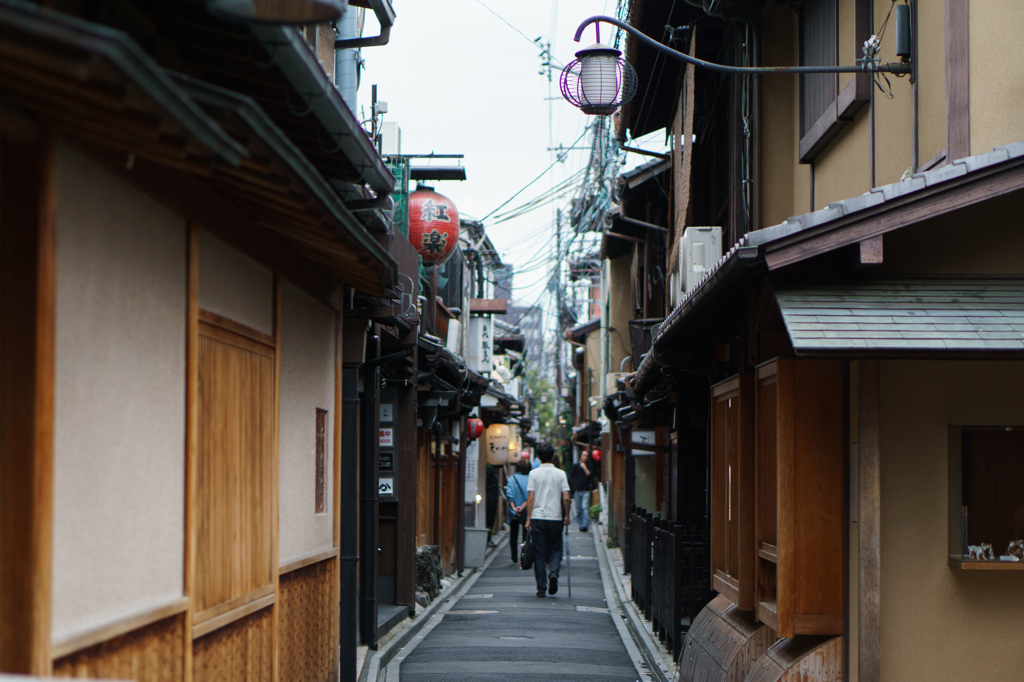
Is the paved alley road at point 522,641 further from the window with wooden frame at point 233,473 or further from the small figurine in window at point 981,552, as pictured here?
the small figurine in window at point 981,552

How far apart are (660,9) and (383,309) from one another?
21.5ft

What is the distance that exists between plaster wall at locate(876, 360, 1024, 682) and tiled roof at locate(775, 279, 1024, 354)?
0.49 m

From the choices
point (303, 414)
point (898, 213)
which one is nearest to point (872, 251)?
point (898, 213)

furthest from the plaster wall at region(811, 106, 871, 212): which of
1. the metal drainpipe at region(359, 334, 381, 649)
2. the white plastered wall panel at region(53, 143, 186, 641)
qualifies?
the white plastered wall panel at region(53, 143, 186, 641)

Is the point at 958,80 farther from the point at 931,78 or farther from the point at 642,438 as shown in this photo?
the point at 642,438

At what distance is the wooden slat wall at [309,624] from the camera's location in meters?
8.09

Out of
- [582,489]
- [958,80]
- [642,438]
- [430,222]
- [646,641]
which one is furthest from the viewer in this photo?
[582,489]

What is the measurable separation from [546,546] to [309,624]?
32.9 feet

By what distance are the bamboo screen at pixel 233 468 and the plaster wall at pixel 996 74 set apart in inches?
203

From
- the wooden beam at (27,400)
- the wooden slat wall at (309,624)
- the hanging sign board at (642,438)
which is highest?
the wooden beam at (27,400)

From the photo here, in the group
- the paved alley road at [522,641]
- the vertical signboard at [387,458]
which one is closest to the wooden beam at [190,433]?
the paved alley road at [522,641]

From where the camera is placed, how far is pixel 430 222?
15984 mm

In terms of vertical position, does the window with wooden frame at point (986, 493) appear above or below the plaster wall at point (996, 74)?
below

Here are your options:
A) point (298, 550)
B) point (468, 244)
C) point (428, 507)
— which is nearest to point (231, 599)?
point (298, 550)
